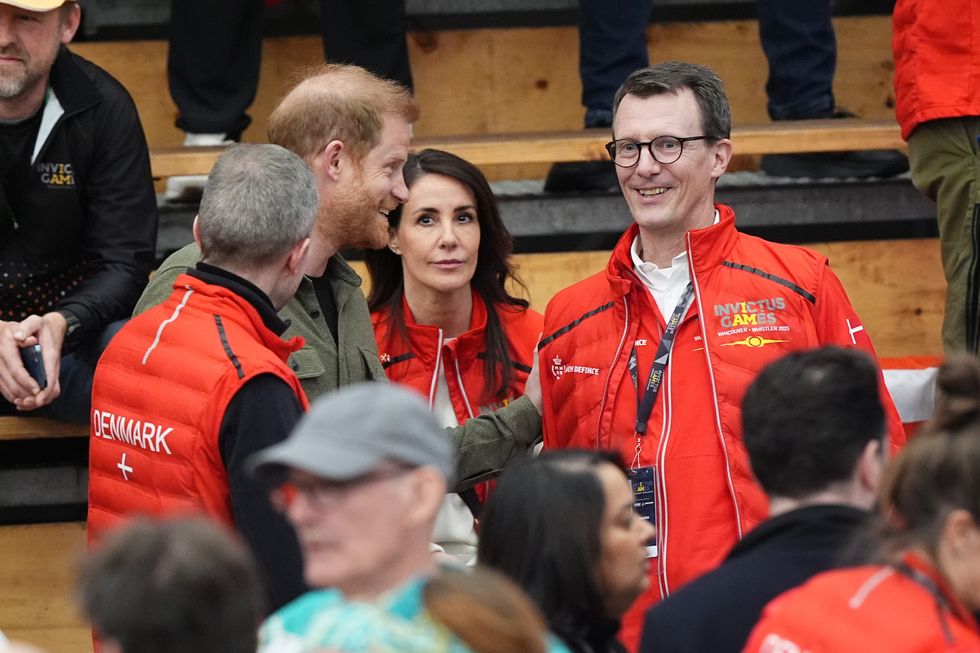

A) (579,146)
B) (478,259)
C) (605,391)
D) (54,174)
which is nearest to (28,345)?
(54,174)

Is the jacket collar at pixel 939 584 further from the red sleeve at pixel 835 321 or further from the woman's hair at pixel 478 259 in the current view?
the woman's hair at pixel 478 259

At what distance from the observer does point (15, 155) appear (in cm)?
386

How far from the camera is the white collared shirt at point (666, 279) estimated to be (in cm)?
314

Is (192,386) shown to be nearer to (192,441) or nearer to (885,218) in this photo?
(192,441)

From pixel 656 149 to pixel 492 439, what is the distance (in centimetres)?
71

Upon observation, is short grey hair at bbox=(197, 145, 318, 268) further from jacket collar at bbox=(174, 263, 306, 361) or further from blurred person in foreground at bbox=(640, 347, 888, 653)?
blurred person in foreground at bbox=(640, 347, 888, 653)

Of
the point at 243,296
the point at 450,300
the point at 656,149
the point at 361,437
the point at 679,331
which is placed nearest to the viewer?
the point at 361,437

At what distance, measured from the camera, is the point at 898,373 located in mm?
4203

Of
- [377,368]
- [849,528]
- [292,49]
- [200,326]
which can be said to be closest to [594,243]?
[292,49]

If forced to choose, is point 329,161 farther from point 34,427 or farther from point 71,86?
point 34,427

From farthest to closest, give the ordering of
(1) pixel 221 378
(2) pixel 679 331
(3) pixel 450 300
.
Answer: (3) pixel 450 300
(2) pixel 679 331
(1) pixel 221 378

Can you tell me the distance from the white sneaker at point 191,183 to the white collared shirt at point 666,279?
1969 mm

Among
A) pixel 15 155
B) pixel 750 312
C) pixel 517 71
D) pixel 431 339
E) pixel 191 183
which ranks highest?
pixel 517 71

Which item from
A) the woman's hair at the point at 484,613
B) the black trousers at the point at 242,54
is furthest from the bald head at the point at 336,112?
the woman's hair at the point at 484,613
